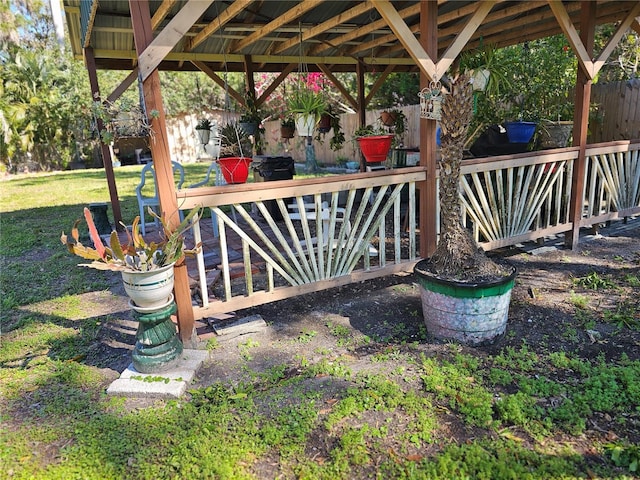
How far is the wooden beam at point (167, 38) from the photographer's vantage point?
8.41ft

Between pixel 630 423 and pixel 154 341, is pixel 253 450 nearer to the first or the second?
pixel 154 341

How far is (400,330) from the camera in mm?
3252

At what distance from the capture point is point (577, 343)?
2.96 meters

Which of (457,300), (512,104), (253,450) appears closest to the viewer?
(253,450)

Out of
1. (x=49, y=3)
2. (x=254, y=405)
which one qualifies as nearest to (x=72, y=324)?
(x=254, y=405)

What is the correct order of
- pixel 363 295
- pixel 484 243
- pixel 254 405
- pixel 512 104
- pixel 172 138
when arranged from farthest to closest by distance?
pixel 172 138 → pixel 512 104 → pixel 484 243 → pixel 363 295 → pixel 254 405

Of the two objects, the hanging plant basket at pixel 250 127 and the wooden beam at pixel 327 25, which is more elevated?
the wooden beam at pixel 327 25

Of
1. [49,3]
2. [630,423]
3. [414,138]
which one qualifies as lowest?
[630,423]

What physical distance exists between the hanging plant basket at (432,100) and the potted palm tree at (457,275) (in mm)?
300

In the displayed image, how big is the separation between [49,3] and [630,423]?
92.3ft

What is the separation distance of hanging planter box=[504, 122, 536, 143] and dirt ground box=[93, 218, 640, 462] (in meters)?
1.48

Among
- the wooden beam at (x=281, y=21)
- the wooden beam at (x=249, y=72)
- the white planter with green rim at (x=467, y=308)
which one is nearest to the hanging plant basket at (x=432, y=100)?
the wooden beam at (x=281, y=21)

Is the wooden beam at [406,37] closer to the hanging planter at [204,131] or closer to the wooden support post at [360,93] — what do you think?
the hanging planter at [204,131]

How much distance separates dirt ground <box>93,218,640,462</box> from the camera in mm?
2787
